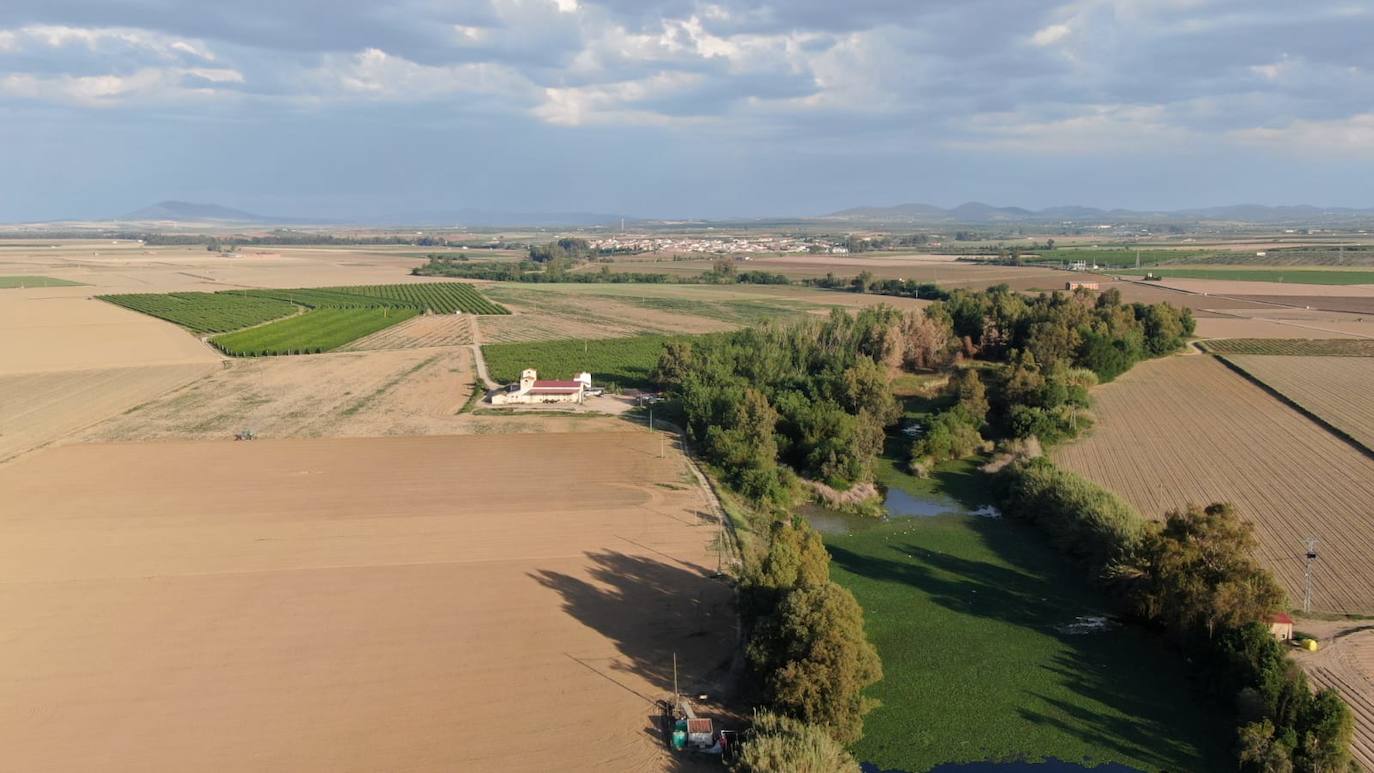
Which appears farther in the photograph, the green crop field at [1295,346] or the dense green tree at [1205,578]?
the green crop field at [1295,346]

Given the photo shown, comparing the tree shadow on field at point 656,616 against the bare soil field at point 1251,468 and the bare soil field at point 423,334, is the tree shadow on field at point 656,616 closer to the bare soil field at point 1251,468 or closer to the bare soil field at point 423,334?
the bare soil field at point 1251,468

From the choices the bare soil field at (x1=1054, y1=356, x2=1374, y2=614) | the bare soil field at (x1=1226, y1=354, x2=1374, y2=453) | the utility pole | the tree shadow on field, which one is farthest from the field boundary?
the tree shadow on field

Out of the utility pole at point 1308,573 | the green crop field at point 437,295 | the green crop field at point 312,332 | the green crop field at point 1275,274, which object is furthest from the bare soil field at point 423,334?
the green crop field at point 1275,274

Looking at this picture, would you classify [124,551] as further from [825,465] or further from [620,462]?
[825,465]

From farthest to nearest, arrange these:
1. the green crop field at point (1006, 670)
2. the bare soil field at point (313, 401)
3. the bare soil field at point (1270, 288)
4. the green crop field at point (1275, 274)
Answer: the green crop field at point (1275, 274) → the bare soil field at point (1270, 288) → the bare soil field at point (313, 401) → the green crop field at point (1006, 670)

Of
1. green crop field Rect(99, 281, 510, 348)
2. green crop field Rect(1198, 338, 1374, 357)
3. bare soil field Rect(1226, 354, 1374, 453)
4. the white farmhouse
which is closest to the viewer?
bare soil field Rect(1226, 354, 1374, 453)

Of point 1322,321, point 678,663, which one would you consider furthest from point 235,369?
point 1322,321

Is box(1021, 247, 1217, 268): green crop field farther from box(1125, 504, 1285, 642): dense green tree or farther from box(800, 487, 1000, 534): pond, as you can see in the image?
box(1125, 504, 1285, 642): dense green tree
